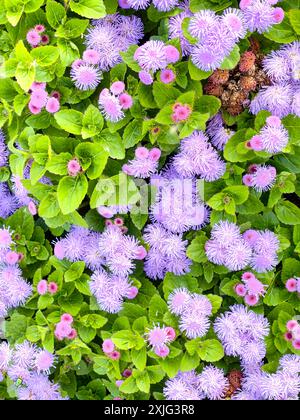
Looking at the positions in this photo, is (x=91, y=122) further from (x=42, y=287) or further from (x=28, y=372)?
(x=28, y=372)

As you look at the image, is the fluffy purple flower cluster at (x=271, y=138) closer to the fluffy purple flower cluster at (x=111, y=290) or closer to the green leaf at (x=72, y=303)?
the fluffy purple flower cluster at (x=111, y=290)

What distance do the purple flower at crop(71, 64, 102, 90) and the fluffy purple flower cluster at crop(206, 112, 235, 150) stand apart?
1.48 ft

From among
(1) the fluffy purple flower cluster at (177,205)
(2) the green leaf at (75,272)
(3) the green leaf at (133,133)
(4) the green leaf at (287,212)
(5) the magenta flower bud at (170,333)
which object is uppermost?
(3) the green leaf at (133,133)

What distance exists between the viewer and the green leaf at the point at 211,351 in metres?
1.92

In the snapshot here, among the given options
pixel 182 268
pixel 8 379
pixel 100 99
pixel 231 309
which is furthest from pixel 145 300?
pixel 100 99

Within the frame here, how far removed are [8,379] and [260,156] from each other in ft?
4.24

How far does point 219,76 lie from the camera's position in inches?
76.0

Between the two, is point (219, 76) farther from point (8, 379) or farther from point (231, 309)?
point (8, 379)

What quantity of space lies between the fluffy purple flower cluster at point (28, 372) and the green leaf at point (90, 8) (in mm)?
1230

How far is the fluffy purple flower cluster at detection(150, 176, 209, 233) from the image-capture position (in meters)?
A: 1.95

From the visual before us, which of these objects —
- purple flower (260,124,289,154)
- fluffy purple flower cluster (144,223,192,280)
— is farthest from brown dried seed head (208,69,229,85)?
fluffy purple flower cluster (144,223,192,280)

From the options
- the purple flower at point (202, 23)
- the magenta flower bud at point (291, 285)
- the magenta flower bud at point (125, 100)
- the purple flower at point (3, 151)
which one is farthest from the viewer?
the purple flower at point (3, 151)

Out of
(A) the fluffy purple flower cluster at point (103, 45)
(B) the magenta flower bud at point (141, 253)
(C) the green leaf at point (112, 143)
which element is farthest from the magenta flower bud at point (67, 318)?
(A) the fluffy purple flower cluster at point (103, 45)

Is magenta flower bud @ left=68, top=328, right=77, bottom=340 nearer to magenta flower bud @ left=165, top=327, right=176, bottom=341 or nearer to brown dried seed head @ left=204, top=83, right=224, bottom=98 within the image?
magenta flower bud @ left=165, top=327, right=176, bottom=341
